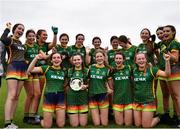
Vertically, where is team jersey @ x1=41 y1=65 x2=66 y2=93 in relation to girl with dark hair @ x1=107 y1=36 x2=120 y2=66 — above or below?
below

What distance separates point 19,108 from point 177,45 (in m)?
5.30

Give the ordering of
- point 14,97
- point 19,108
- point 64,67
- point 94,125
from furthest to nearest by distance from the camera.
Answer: point 19,108 < point 64,67 < point 94,125 < point 14,97

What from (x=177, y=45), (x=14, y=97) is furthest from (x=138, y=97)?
A: (x=14, y=97)

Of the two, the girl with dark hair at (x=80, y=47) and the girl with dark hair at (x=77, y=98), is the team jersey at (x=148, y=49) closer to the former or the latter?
the girl with dark hair at (x=80, y=47)

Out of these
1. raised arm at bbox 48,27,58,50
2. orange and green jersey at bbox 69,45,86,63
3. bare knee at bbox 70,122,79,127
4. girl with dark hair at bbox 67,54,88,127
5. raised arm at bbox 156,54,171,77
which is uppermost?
raised arm at bbox 48,27,58,50

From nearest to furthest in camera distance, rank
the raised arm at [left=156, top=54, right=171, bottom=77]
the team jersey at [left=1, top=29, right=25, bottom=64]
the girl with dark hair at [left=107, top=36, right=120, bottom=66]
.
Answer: the raised arm at [left=156, top=54, right=171, bottom=77]
the team jersey at [left=1, top=29, right=25, bottom=64]
the girl with dark hair at [left=107, top=36, right=120, bottom=66]

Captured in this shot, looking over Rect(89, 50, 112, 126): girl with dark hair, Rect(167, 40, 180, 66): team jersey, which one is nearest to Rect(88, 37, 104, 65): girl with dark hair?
Rect(89, 50, 112, 126): girl with dark hair

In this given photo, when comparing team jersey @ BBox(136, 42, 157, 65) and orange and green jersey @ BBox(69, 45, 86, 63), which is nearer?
team jersey @ BBox(136, 42, 157, 65)

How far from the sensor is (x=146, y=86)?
7.44 m

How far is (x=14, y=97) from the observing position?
7176 mm

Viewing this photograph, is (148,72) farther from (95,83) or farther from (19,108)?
(19,108)

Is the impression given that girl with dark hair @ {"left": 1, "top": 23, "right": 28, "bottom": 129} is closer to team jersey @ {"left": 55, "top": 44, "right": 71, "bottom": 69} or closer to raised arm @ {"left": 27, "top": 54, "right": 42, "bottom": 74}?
raised arm @ {"left": 27, "top": 54, "right": 42, "bottom": 74}

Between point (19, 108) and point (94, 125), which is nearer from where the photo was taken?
point (94, 125)

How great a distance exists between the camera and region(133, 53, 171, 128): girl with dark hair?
738 cm
